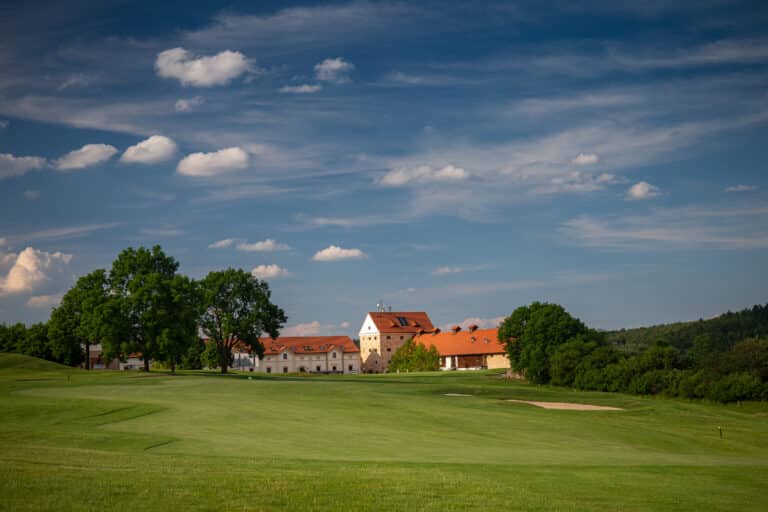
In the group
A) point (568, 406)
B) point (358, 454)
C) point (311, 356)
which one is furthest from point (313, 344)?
point (358, 454)

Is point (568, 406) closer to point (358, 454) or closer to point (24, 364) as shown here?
point (358, 454)

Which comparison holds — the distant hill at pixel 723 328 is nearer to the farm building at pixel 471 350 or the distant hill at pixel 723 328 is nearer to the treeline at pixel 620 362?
the farm building at pixel 471 350

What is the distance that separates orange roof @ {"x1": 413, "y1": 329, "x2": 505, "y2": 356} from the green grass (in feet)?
332

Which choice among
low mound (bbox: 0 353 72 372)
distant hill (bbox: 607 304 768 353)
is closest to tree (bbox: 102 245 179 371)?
low mound (bbox: 0 353 72 372)

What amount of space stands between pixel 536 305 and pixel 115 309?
52355mm

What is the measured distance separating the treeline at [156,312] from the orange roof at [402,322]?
250 feet

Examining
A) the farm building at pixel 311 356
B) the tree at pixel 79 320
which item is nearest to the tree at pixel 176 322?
the tree at pixel 79 320

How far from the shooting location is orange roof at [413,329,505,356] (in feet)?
508

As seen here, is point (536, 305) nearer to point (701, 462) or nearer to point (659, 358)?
point (659, 358)

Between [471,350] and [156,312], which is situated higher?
[156,312]

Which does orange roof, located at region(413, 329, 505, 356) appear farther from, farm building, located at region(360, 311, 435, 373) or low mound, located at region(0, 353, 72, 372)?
low mound, located at region(0, 353, 72, 372)

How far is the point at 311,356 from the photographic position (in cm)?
18075

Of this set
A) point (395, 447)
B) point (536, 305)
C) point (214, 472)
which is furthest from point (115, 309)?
point (214, 472)

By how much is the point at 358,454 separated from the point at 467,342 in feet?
444
